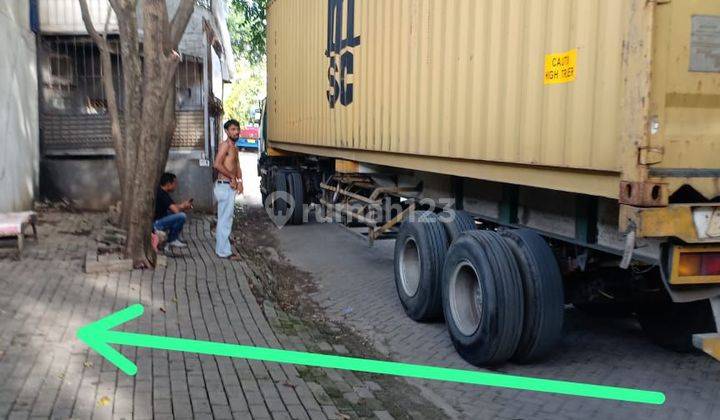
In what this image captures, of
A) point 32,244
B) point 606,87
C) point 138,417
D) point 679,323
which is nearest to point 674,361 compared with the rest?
point 679,323

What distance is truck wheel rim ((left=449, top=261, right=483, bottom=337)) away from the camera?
17.8 feet

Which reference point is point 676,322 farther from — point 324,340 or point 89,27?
point 89,27

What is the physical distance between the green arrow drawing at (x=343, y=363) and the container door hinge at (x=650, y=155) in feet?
5.90

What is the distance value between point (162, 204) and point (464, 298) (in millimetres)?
4380

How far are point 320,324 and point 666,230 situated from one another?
3503mm

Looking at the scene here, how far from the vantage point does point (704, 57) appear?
12.4 feet

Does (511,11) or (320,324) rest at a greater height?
(511,11)

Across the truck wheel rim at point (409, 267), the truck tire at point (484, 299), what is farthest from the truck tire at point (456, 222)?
the truck tire at point (484, 299)

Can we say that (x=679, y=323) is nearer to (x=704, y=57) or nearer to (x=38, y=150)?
(x=704, y=57)

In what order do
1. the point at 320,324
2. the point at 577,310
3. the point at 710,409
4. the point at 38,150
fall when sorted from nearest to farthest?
the point at 710,409 < the point at 320,324 < the point at 577,310 < the point at 38,150

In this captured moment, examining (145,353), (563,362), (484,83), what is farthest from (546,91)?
(145,353)

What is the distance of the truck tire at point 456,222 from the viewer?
6160mm

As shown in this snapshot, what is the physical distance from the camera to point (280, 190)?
42.2ft

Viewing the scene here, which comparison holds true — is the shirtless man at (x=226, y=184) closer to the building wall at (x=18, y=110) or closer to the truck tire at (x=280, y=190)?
the building wall at (x=18, y=110)
